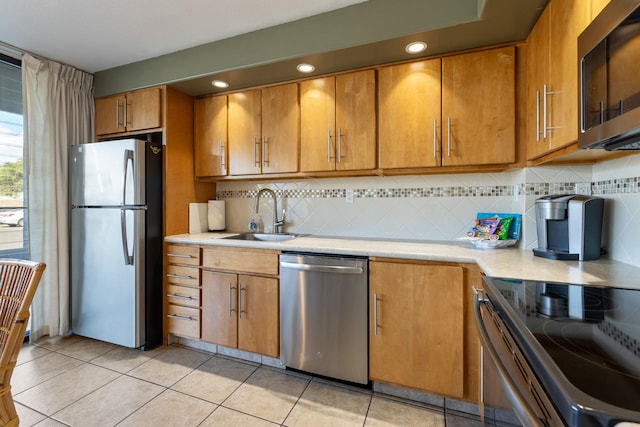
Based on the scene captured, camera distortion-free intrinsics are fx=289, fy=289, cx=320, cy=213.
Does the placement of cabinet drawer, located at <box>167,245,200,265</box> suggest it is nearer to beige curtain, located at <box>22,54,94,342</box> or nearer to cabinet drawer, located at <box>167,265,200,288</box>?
cabinet drawer, located at <box>167,265,200,288</box>

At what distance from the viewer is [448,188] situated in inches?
87.7

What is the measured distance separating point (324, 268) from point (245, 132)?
4.70 feet

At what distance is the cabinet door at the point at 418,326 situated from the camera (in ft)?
5.37

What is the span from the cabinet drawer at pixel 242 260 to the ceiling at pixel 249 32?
4.53 ft

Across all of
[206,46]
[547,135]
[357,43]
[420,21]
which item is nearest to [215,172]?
[206,46]

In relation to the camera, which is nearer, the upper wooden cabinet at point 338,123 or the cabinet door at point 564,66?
the cabinet door at point 564,66

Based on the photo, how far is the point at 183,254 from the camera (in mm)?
2428

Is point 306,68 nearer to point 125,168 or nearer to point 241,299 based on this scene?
point 125,168

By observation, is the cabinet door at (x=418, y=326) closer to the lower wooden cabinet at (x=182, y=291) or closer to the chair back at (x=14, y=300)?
the lower wooden cabinet at (x=182, y=291)

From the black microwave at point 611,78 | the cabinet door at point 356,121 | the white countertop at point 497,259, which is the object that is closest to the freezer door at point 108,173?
the white countertop at point 497,259

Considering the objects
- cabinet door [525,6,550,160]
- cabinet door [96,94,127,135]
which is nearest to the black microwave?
cabinet door [525,6,550,160]

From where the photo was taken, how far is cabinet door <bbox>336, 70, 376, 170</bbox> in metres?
2.13

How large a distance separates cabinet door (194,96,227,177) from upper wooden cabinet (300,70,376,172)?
2.60 feet

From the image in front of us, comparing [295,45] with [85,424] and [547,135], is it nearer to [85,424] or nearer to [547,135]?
[547,135]
